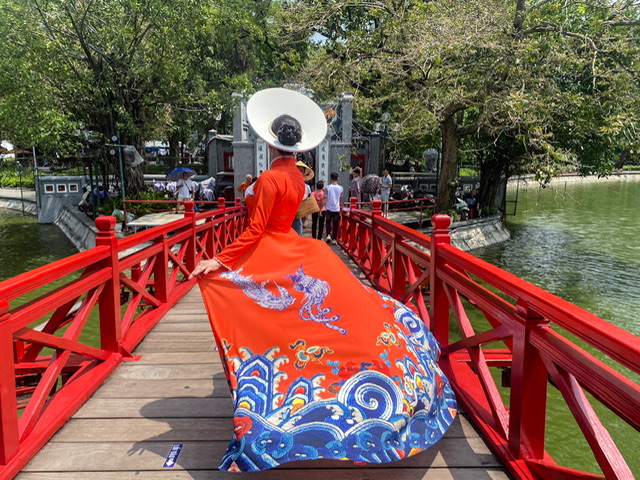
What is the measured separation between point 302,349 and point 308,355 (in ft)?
0.14

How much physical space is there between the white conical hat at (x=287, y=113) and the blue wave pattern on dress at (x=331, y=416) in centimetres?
123

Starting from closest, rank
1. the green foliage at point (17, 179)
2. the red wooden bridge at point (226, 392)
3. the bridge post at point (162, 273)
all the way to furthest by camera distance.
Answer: the red wooden bridge at point (226, 392)
the bridge post at point (162, 273)
the green foliage at point (17, 179)

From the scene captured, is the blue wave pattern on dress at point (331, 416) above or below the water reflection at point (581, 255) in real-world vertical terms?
above

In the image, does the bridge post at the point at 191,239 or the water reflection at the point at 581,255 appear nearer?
the bridge post at the point at 191,239

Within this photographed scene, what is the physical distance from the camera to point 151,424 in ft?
9.14

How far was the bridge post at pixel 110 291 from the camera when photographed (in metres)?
3.39

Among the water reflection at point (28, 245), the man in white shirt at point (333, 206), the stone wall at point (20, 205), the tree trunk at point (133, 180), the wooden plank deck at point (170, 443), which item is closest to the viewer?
the wooden plank deck at point (170, 443)

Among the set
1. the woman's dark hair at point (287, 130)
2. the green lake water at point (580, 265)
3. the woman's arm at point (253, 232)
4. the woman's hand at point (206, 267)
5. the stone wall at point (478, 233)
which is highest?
the woman's dark hair at point (287, 130)

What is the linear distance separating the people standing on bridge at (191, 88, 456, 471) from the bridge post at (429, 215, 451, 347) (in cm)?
Result: 68

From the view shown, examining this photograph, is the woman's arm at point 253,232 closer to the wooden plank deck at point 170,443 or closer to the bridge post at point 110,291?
the wooden plank deck at point 170,443


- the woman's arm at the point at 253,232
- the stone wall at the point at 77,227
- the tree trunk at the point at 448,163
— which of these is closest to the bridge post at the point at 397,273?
the woman's arm at the point at 253,232

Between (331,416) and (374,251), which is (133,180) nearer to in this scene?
(374,251)

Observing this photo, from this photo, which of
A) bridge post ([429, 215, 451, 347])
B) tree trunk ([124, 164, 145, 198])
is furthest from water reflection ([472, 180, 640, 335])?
tree trunk ([124, 164, 145, 198])

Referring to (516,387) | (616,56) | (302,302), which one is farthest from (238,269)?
(616,56)
